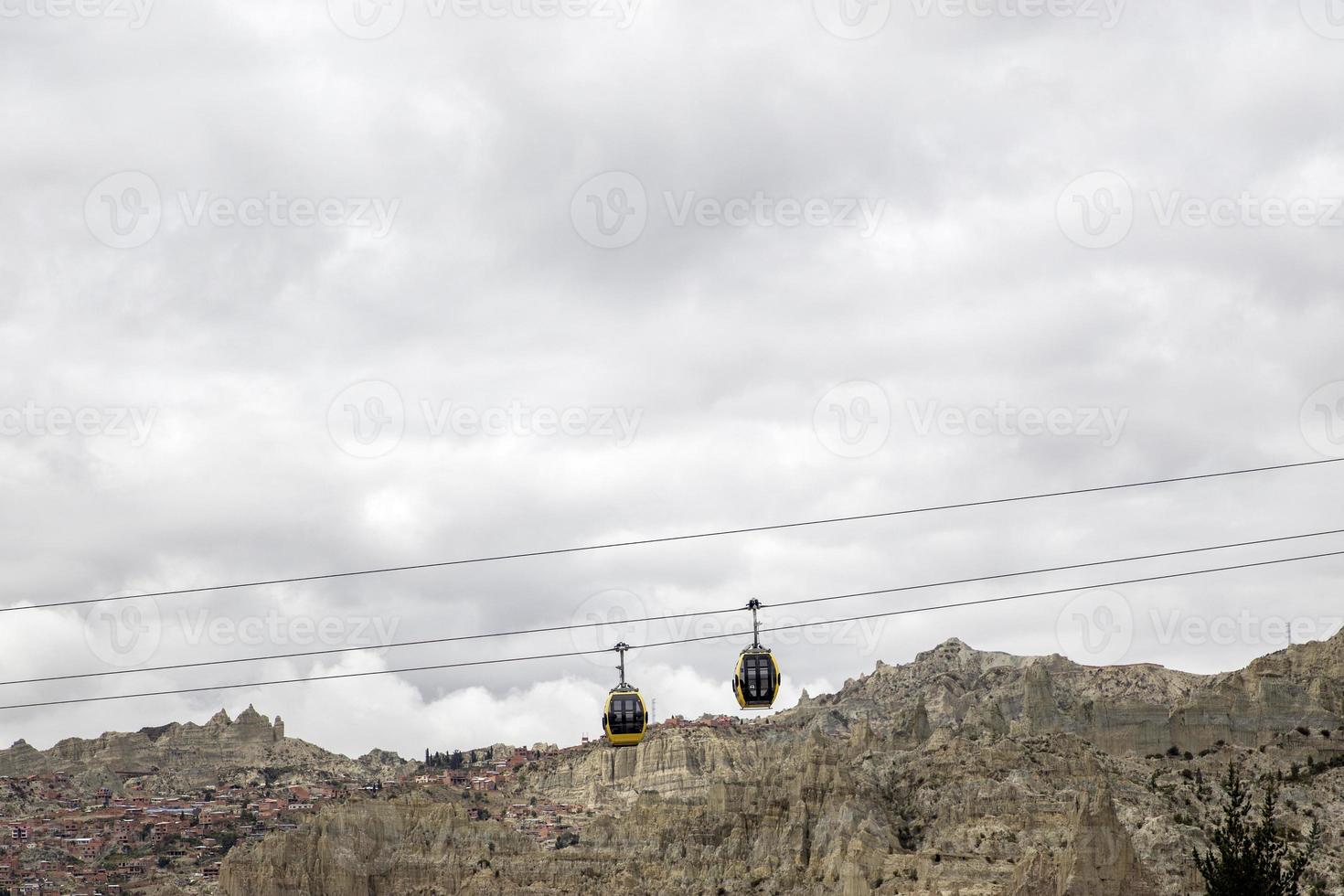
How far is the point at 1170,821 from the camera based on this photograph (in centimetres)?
13488

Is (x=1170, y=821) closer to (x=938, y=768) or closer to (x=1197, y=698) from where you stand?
(x=938, y=768)

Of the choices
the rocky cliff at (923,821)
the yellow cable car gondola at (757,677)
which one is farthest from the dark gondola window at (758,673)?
the rocky cliff at (923,821)

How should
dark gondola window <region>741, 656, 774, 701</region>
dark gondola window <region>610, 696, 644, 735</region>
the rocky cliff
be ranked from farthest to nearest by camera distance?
the rocky cliff → dark gondola window <region>610, 696, 644, 735</region> → dark gondola window <region>741, 656, 774, 701</region>

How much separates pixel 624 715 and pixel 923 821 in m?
86.3

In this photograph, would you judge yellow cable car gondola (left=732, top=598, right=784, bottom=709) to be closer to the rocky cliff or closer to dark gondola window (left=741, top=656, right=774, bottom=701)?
dark gondola window (left=741, top=656, right=774, bottom=701)

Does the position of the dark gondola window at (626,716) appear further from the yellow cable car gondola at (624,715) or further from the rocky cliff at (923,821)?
the rocky cliff at (923,821)

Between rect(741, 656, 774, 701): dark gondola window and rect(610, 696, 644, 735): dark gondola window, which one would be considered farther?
rect(610, 696, 644, 735): dark gondola window

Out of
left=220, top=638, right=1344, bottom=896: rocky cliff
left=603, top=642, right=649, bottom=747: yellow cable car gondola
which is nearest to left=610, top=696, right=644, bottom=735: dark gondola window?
left=603, top=642, right=649, bottom=747: yellow cable car gondola

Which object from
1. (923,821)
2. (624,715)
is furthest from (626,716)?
(923,821)

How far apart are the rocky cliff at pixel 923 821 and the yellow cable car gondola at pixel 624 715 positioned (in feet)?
209

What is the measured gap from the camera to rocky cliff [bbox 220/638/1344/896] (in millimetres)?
125750

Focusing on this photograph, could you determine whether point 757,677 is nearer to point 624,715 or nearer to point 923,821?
point 624,715

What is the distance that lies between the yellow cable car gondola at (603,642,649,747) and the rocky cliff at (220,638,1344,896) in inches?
2512

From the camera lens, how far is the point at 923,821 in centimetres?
14300
